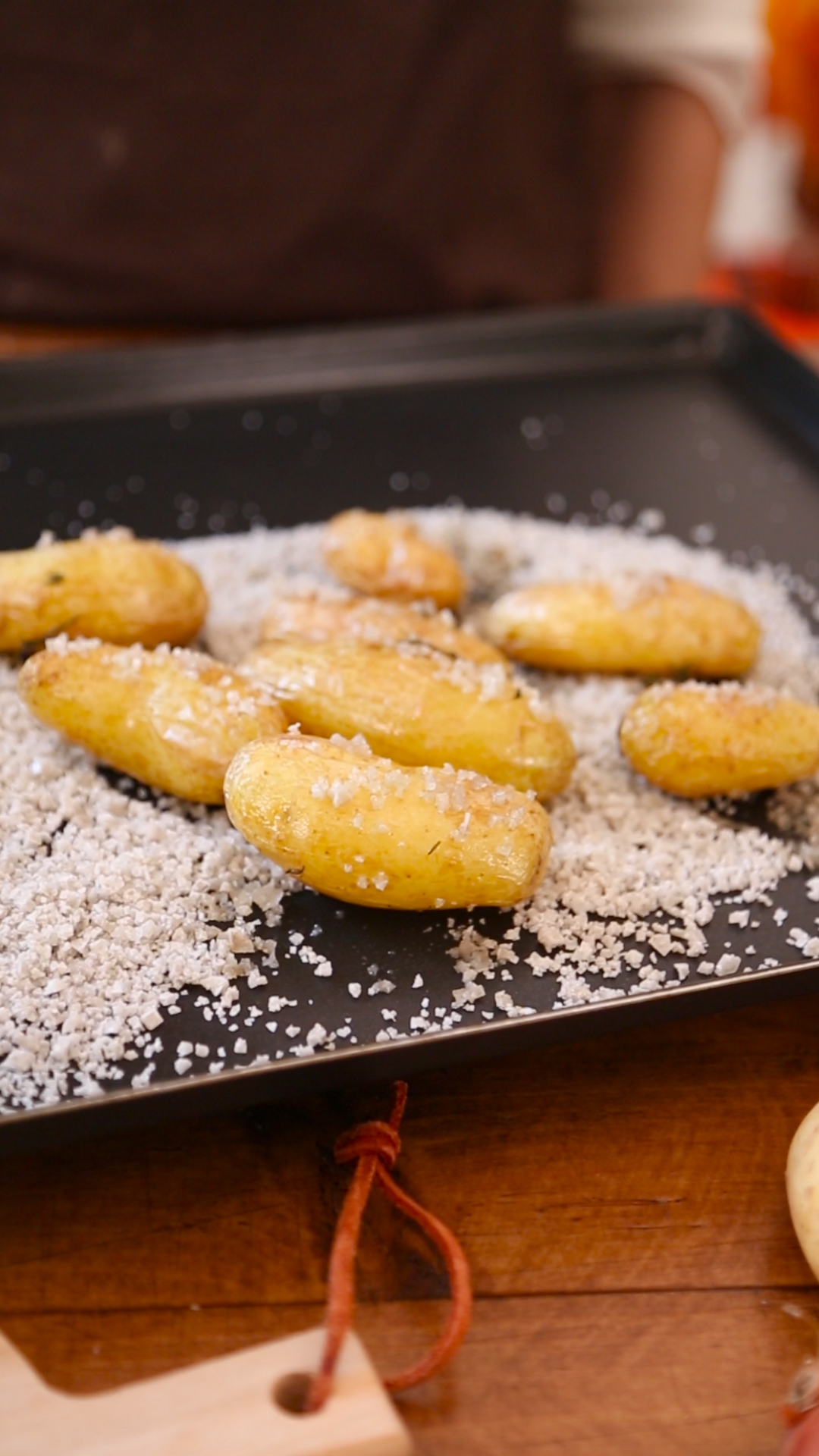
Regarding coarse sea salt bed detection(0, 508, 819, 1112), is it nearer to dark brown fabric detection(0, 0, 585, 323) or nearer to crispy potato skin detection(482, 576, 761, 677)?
crispy potato skin detection(482, 576, 761, 677)

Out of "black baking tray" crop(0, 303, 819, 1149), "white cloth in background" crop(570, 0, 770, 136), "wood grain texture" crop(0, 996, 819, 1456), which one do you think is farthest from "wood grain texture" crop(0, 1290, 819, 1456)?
"white cloth in background" crop(570, 0, 770, 136)

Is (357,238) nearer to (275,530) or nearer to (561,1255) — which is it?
(275,530)

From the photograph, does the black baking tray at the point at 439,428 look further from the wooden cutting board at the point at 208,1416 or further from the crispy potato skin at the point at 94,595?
the wooden cutting board at the point at 208,1416

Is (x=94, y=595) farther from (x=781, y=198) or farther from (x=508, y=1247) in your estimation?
(x=781, y=198)

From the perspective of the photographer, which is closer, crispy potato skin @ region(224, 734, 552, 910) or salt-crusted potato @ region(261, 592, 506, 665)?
crispy potato skin @ region(224, 734, 552, 910)

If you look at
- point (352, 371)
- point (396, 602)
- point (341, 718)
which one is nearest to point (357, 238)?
point (352, 371)

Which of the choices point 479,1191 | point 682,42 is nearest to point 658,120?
point 682,42
